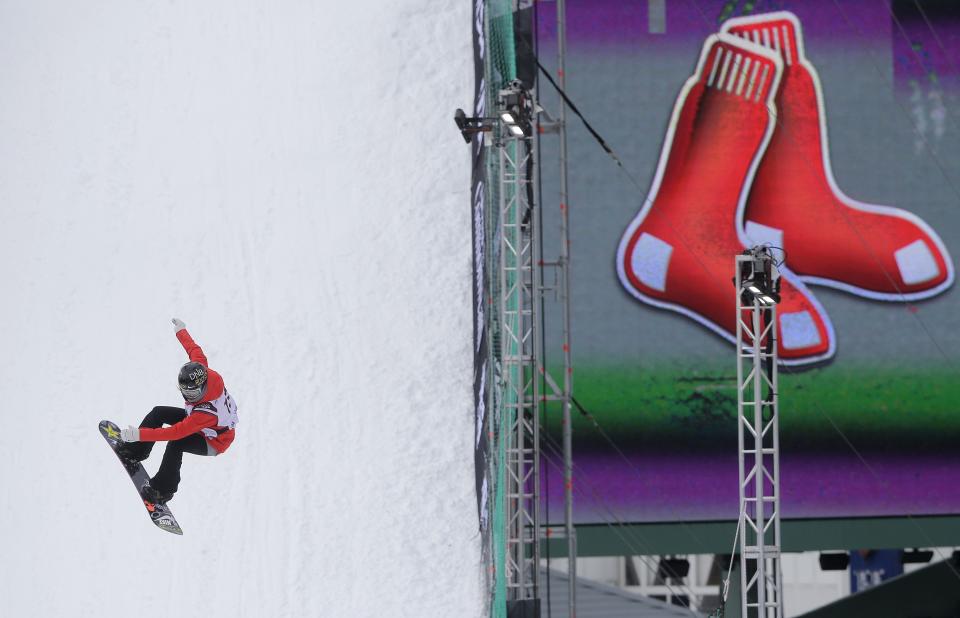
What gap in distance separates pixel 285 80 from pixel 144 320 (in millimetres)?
4007

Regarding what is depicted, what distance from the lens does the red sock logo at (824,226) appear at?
1808 cm

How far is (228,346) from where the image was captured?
14234 mm

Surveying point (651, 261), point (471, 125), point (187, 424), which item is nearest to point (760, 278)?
point (471, 125)

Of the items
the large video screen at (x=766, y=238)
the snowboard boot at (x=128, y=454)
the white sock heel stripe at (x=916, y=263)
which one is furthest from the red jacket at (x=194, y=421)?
the white sock heel stripe at (x=916, y=263)

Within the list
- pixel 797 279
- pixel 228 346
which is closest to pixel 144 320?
pixel 228 346

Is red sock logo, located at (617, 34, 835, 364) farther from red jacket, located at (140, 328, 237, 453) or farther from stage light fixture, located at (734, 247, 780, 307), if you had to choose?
red jacket, located at (140, 328, 237, 453)

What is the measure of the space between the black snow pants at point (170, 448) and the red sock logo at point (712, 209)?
33.1 ft

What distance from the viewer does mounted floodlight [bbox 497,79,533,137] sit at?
10.5 meters

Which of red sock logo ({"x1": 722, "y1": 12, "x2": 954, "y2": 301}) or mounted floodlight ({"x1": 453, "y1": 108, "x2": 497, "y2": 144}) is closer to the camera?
mounted floodlight ({"x1": 453, "y1": 108, "x2": 497, "y2": 144})

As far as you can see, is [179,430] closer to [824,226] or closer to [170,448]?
[170,448]

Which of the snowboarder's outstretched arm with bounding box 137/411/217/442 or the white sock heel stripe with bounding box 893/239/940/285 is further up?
the white sock heel stripe with bounding box 893/239/940/285

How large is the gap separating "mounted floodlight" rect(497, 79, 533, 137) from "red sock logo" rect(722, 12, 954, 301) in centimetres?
813

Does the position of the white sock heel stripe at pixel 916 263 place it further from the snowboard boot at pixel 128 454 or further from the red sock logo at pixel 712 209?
the snowboard boot at pixel 128 454

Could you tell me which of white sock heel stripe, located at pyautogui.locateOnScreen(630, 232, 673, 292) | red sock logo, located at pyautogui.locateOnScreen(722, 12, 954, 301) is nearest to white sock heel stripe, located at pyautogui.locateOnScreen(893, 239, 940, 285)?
red sock logo, located at pyautogui.locateOnScreen(722, 12, 954, 301)
